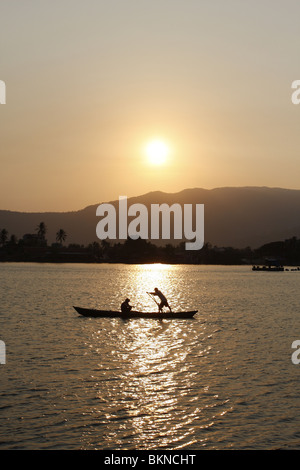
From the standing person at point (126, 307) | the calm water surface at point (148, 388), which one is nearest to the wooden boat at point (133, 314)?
the standing person at point (126, 307)

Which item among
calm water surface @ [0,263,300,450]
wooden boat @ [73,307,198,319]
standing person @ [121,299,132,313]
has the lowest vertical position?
calm water surface @ [0,263,300,450]

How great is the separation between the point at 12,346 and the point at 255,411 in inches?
725

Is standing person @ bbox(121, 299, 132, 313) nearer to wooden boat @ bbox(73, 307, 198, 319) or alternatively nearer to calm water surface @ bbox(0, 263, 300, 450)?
wooden boat @ bbox(73, 307, 198, 319)

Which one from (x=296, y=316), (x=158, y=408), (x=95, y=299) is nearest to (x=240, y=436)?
(x=158, y=408)

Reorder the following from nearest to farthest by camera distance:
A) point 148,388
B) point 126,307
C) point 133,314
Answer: point 148,388
point 126,307
point 133,314

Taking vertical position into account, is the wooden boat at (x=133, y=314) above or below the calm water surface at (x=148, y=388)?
above

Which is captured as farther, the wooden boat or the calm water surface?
the wooden boat

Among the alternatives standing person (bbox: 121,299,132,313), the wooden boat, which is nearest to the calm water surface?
the wooden boat

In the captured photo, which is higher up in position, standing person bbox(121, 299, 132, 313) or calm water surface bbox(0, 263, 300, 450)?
standing person bbox(121, 299, 132, 313)

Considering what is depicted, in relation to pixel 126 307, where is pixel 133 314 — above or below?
below

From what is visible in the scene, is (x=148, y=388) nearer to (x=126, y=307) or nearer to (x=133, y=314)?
(x=126, y=307)

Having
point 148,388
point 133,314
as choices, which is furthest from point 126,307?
point 148,388

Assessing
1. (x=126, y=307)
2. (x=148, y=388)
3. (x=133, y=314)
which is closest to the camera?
(x=148, y=388)

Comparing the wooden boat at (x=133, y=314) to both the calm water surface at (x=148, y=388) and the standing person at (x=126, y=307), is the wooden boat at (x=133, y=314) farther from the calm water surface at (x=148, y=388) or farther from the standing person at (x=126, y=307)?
the calm water surface at (x=148, y=388)
